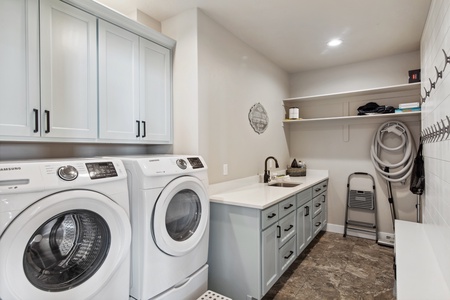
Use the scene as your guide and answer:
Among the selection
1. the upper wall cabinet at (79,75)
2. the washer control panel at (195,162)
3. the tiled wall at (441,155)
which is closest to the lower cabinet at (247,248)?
the washer control panel at (195,162)

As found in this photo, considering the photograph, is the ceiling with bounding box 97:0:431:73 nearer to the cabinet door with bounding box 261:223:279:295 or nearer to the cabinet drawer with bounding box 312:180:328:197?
the cabinet drawer with bounding box 312:180:328:197

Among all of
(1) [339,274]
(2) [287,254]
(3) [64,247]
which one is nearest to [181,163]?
(3) [64,247]

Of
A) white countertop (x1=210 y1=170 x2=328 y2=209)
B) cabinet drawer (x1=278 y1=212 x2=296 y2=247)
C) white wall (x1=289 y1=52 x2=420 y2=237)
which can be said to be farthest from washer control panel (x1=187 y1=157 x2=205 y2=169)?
white wall (x1=289 y1=52 x2=420 y2=237)

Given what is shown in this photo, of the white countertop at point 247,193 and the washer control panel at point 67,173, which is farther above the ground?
the washer control panel at point 67,173

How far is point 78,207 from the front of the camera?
4.15ft

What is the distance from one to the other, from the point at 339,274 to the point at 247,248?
1.25 m

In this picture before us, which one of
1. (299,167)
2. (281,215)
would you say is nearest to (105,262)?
(281,215)

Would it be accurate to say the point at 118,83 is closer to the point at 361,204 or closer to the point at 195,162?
the point at 195,162

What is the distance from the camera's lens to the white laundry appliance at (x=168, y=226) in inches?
62.3

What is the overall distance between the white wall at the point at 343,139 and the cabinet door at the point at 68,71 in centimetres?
323

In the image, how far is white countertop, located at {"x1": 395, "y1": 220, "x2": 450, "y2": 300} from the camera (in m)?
1.26

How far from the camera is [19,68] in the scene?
1437 millimetres

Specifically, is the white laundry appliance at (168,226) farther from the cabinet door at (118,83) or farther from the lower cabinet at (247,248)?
the cabinet door at (118,83)

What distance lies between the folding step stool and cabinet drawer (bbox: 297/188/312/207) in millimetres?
1054
